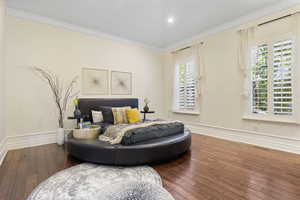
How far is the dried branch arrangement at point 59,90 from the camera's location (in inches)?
152

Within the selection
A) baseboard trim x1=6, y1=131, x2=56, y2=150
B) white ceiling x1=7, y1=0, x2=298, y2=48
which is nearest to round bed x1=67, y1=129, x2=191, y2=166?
baseboard trim x1=6, y1=131, x2=56, y2=150

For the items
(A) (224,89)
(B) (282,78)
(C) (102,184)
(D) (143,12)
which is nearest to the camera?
(C) (102,184)

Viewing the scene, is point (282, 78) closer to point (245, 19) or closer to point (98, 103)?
point (245, 19)

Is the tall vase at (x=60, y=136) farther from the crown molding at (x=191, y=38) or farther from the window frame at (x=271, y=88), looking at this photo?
the window frame at (x=271, y=88)

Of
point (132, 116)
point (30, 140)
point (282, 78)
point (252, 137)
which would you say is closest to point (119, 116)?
point (132, 116)

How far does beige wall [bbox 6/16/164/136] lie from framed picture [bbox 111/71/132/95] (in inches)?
9.9

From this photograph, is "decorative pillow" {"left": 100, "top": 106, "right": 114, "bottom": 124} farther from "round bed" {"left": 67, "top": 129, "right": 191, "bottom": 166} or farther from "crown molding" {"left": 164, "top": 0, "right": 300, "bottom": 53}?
"crown molding" {"left": 164, "top": 0, "right": 300, "bottom": 53}

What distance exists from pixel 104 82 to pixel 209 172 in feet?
12.1

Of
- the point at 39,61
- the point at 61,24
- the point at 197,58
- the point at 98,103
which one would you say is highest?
the point at 61,24

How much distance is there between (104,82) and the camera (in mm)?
4793

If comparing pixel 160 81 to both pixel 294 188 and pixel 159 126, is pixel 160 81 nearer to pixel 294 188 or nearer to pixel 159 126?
pixel 159 126

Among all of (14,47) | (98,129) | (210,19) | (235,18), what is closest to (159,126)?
(98,129)

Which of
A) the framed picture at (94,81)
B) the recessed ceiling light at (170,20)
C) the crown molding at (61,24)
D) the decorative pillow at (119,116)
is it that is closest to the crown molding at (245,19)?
the recessed ceiling light at (170,20)

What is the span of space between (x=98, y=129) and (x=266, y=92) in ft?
12.2
